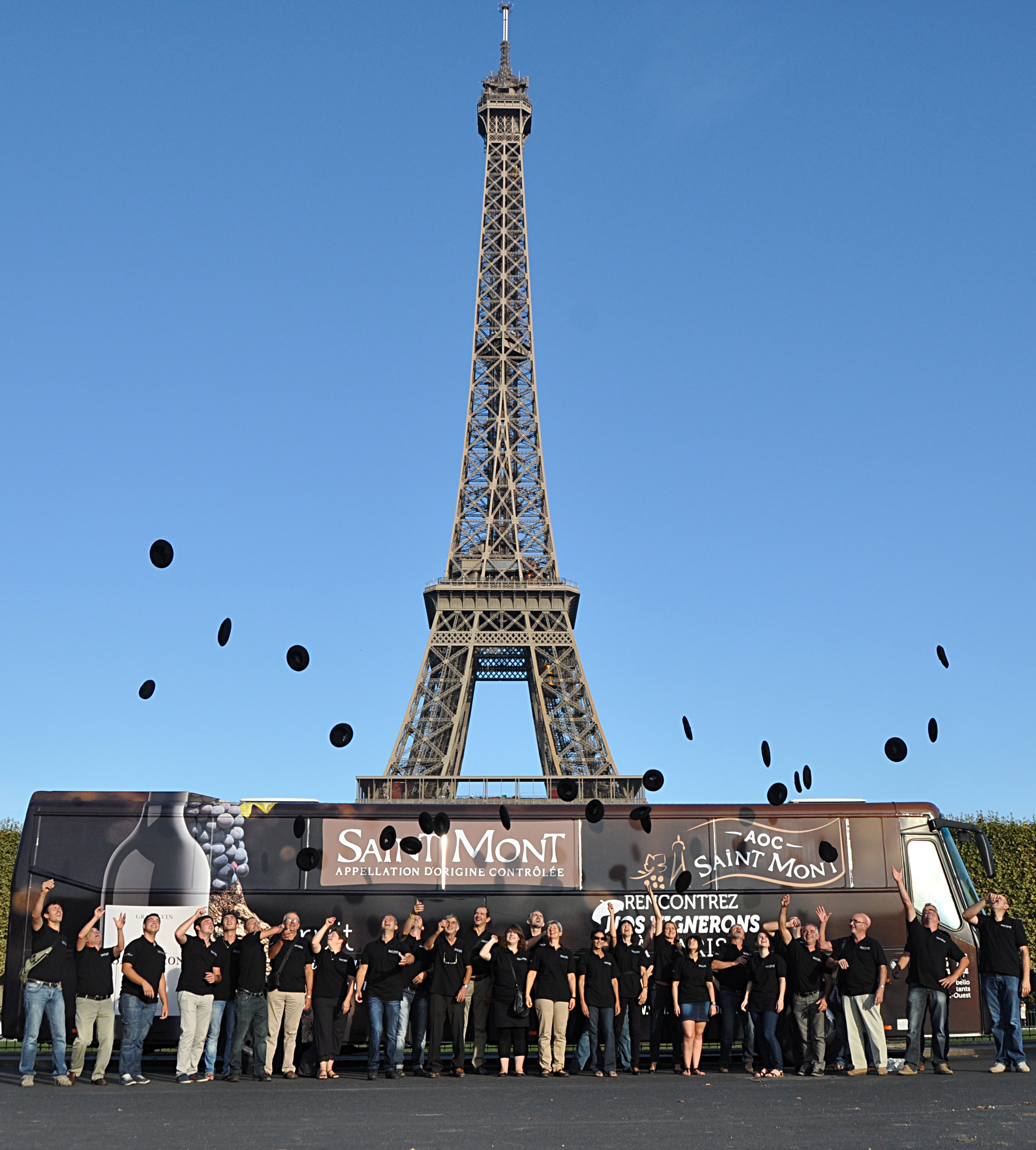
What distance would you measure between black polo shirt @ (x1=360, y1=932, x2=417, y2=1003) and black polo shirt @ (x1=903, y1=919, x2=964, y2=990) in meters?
5.21

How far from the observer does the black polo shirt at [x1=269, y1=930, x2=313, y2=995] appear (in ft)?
39.6

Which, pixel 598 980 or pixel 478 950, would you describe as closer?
pixel 598 980

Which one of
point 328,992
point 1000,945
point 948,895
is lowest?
point 328,992

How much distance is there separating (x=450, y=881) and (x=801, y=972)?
400cm

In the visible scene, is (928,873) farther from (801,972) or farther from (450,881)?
A: (450,881)

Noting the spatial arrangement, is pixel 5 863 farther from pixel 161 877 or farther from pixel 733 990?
pixel 733 990

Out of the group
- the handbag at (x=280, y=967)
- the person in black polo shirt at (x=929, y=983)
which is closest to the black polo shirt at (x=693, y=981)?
the person in black polo shirt at (x=929, y=983)

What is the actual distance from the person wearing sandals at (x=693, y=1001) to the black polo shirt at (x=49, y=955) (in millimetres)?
6171

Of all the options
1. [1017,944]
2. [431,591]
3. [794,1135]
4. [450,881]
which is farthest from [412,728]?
[794,1135]

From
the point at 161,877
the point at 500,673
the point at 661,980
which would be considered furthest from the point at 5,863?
the point at 500,673

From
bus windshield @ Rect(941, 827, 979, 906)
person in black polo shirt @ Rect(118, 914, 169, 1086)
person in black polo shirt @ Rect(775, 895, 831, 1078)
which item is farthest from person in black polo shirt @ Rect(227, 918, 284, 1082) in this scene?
bus windshield @ Rect(941, 827, 979, 906)

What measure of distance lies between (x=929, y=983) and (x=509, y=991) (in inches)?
168

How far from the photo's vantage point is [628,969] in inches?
496

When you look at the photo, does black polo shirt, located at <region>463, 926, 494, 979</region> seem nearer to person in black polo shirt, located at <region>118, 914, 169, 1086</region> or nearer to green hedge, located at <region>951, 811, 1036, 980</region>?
person in black polo shirt, located at <region>118, 914, 169, 1086</region>
